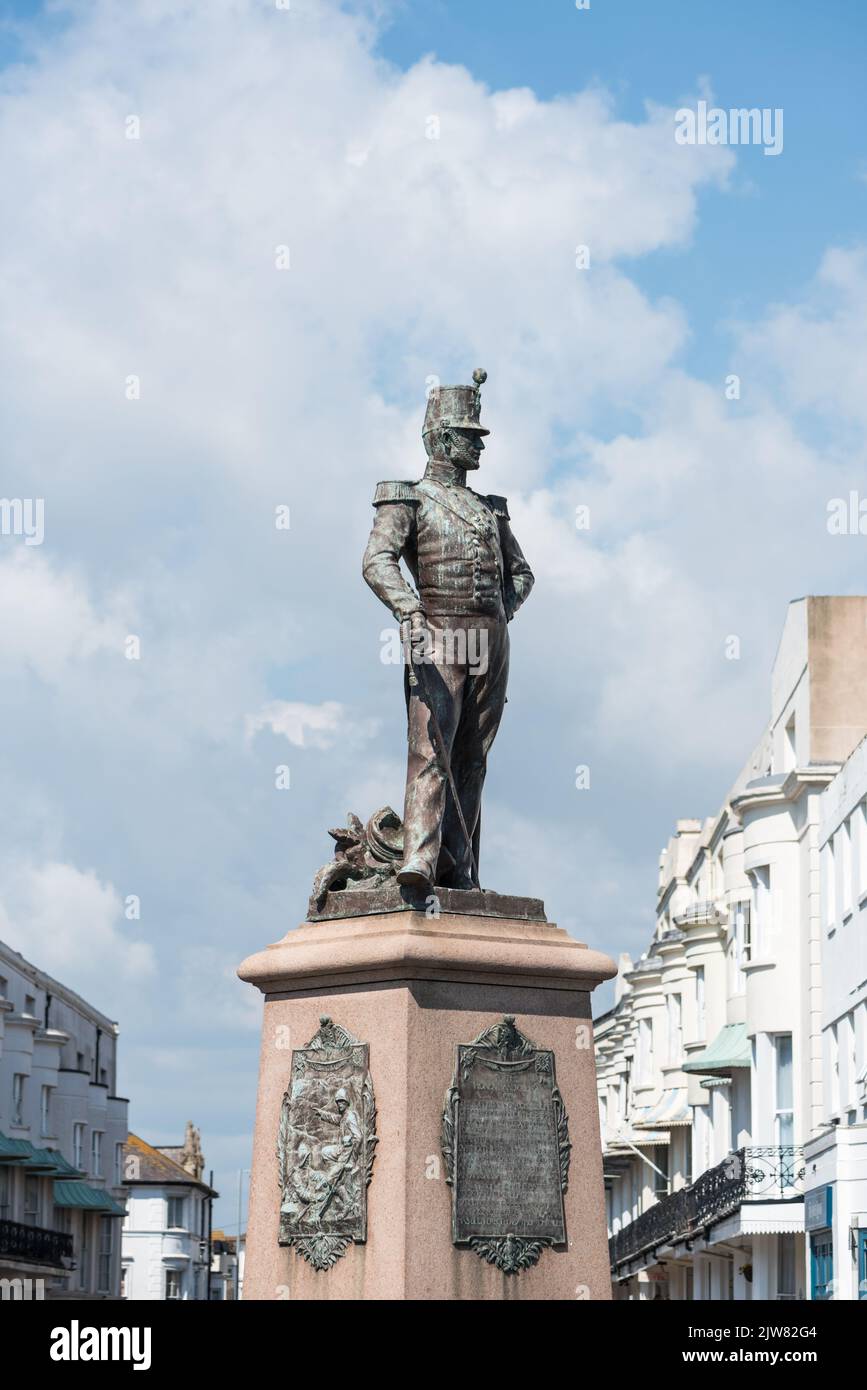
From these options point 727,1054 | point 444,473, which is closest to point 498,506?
point 444,473

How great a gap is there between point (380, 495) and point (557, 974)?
2.77 metres

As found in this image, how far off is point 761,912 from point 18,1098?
36557 millimetres

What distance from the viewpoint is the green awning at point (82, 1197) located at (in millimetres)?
84956

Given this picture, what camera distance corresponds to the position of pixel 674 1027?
72.1m

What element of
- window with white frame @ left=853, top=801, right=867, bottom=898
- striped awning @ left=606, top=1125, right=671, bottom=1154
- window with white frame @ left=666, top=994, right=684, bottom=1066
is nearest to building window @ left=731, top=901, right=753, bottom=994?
window with white frame @ left=853, top=801, right=867, bottom=898

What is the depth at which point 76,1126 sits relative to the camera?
293ft

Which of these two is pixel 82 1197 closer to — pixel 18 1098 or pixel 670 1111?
pixel 18 1098

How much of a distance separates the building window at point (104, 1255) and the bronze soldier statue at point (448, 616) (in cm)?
8158

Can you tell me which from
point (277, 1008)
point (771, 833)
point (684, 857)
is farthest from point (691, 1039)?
point (277, 1008)

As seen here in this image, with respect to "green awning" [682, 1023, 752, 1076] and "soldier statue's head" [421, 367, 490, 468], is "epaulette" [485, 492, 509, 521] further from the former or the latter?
"green awning" [682, 1023, 752, 1076]

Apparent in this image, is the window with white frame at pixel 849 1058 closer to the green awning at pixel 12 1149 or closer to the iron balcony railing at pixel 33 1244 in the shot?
the iron balcony railing at pixel 33 1244

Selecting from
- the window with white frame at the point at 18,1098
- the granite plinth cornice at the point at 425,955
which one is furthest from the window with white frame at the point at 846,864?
the window with white frame at the point at 18,1098

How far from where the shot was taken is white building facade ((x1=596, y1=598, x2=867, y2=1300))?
149ft

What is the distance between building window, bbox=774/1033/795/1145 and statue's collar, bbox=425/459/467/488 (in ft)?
125
